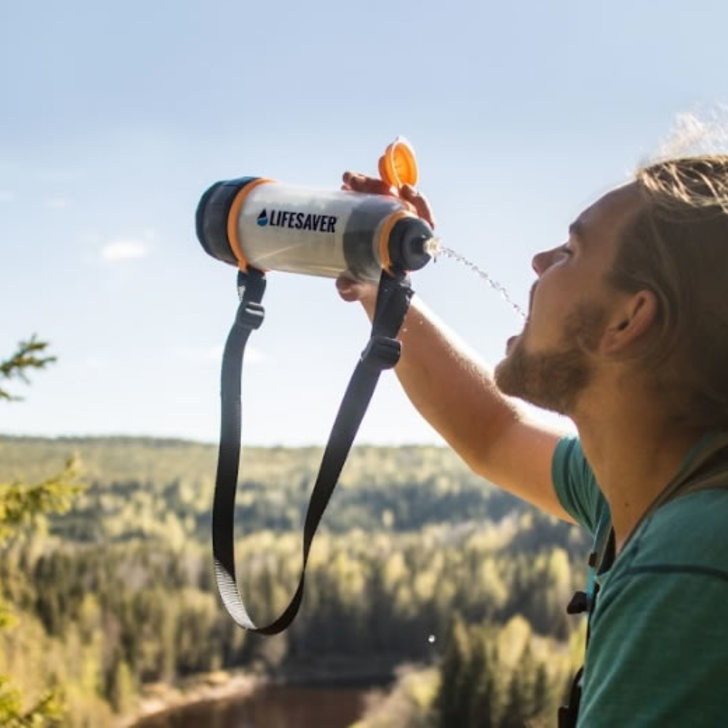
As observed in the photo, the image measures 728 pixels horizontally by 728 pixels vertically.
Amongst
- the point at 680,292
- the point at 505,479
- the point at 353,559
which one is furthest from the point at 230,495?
the point at 353,559

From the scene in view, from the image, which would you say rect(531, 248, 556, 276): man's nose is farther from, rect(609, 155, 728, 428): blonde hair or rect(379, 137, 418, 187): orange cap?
rect(379, 137, 418, 187): orange cap

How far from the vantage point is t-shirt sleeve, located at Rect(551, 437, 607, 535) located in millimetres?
1837

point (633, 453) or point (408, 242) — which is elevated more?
point (408, 242)

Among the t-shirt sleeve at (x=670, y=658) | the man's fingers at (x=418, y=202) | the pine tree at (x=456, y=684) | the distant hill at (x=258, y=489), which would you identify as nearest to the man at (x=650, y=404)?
the t-shirt sleeve at (x=670, y=658)

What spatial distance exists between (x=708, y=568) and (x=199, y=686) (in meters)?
38.2

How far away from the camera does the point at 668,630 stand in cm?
102

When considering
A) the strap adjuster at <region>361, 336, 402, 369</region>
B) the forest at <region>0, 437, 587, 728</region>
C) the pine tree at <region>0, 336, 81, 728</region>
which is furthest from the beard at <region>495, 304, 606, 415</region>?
the forest at <region>0, 437, 587, 728</region>

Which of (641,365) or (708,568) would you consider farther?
(641,365)

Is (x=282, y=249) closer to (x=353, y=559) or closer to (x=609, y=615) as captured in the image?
(x=609, y=615)

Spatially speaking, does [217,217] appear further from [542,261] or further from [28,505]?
[28,505]

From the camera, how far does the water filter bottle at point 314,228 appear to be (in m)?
1.71

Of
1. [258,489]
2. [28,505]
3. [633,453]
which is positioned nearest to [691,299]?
[633,453]

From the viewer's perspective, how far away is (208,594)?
37344mm

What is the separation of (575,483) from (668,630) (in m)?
0.90
